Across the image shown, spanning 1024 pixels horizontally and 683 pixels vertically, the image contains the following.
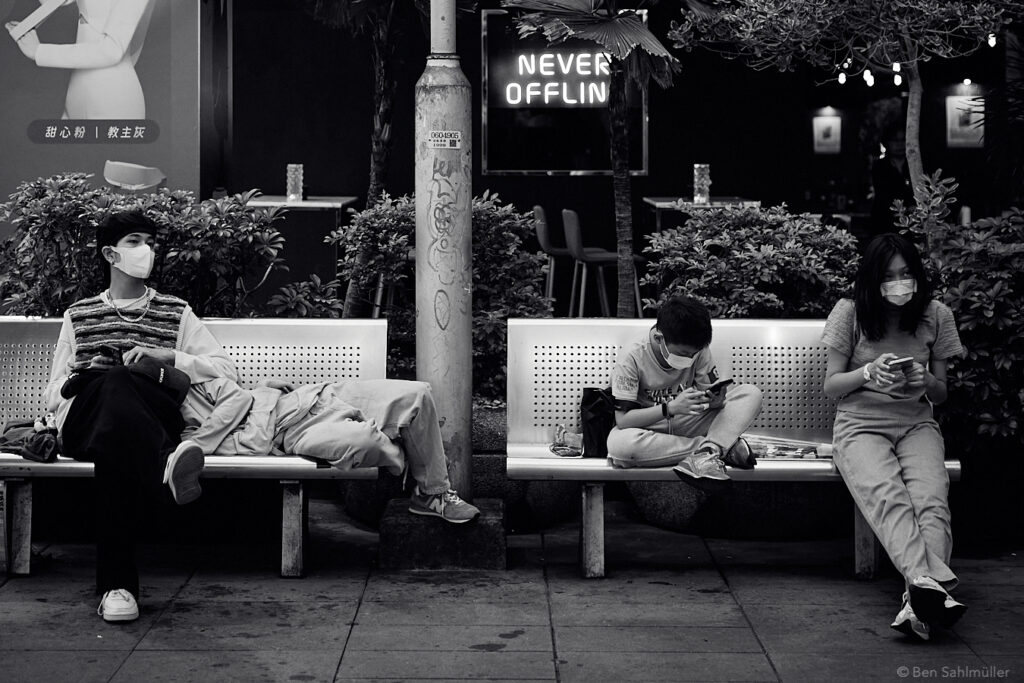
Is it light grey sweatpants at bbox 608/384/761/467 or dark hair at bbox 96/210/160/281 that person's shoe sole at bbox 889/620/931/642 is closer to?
light grey sweatpants at bbox 608/384/761/467

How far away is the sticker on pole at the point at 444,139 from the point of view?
19.1ft

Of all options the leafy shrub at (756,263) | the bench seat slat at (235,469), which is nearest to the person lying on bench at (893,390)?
the leafy shrub at (756,263)

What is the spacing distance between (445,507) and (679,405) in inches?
41.2

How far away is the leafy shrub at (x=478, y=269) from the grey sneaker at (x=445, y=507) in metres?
1.25

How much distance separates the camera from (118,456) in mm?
4969

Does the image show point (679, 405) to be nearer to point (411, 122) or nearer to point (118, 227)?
point (118, 227)

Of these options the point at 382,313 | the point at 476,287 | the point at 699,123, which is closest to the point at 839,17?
the point at 476,287

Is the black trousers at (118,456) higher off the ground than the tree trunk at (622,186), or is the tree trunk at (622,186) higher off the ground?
the tree trunk at (622,186)

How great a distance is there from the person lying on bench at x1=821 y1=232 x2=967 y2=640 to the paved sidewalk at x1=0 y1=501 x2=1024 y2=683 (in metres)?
0.41

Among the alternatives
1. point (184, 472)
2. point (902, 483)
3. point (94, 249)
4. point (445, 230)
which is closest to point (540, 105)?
point (94, 249)

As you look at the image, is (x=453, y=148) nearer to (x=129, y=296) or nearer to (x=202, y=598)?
(x=129, y=296)

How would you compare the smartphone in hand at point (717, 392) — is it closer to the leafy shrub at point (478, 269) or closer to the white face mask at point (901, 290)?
the white face mask at point (901, 290)

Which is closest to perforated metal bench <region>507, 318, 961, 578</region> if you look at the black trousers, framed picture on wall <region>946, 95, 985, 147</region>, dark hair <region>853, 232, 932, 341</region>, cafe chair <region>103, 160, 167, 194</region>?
dark hair <region>853, 232, 932, 341</region>

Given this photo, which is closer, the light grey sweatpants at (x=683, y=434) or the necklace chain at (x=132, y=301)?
the light grey sweatpants at (x=683, y=434)
